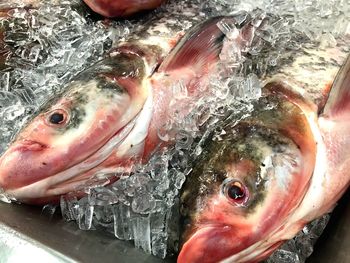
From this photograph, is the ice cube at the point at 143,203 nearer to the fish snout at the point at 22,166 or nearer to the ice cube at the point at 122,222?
the ice cube at the point at 122,222

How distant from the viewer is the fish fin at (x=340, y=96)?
154 cm

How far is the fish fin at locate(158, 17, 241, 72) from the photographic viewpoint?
186 cm

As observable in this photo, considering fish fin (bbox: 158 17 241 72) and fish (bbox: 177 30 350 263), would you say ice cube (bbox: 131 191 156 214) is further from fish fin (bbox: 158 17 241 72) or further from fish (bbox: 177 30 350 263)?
fish fin (bbox: 158 17 241 72)

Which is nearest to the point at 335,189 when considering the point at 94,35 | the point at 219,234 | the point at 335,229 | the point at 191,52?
the point at 335,229

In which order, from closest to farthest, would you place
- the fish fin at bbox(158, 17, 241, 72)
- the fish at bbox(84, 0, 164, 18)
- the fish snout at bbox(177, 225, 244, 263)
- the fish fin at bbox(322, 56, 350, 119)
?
1. the fish snout at bbox(177, 225, 244, 263)
2. the fish fin at bbox(322, 56, 350, 119)
3. the fish fin at bbox(158, 17, 241, 72)
4. the fish at bbox(84, 0, 164, 18)

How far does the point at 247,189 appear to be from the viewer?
142 cm

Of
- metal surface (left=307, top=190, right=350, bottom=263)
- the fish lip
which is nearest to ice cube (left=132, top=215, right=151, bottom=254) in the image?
the fish lip

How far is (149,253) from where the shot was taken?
1.67m

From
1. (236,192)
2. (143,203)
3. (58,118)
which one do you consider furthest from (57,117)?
(236,192)

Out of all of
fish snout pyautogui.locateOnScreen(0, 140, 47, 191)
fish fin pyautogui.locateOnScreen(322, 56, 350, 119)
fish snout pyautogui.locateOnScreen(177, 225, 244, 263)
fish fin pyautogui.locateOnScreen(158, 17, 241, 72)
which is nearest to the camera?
fish snout pyautogui.locateOnScreen(177, 225, 244, 263)

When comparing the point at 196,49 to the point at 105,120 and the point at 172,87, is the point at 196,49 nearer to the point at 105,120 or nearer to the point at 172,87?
the point at 172,87

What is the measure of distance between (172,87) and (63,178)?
0.48 m

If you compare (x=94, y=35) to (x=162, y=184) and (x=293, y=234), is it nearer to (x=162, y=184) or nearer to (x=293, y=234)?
(x=162, y=184)

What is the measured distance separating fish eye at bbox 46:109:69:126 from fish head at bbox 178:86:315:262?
17.9 inches
